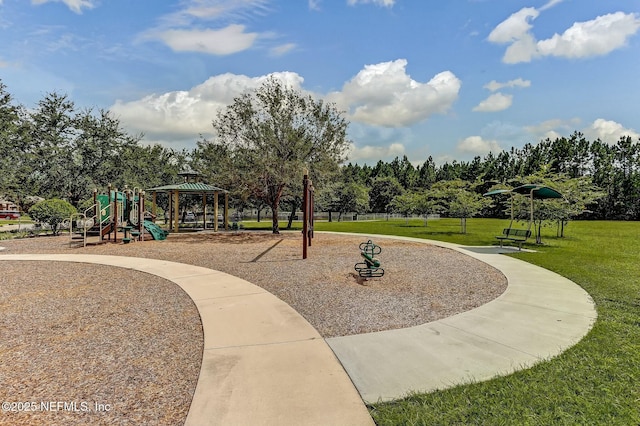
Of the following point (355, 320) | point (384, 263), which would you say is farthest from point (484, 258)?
point (355, 320)

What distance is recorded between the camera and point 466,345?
4.12 metres

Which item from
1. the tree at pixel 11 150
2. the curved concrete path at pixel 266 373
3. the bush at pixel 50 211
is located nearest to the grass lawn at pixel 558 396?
the curved concrete path at pixel 266 373

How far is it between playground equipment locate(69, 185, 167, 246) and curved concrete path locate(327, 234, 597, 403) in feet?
46.7

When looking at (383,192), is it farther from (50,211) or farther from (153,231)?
(50,211)

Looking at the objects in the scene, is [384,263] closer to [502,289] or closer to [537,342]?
[502,289]

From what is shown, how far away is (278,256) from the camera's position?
463 inches

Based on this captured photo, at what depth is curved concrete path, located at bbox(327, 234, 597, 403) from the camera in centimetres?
331

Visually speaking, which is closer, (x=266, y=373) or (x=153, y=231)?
(x=266, y=373)

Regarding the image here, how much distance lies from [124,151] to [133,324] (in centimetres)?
2582

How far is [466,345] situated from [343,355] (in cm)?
156

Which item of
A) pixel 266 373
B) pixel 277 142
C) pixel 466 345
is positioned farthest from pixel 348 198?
pixel 266 373

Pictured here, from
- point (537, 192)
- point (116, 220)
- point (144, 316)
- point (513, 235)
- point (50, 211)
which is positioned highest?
point (537, 192)

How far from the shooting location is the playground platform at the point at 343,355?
2.87m

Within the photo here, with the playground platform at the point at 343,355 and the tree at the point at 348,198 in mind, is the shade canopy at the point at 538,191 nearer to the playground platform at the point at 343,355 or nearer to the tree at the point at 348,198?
the playground platform at the point at 343,355
